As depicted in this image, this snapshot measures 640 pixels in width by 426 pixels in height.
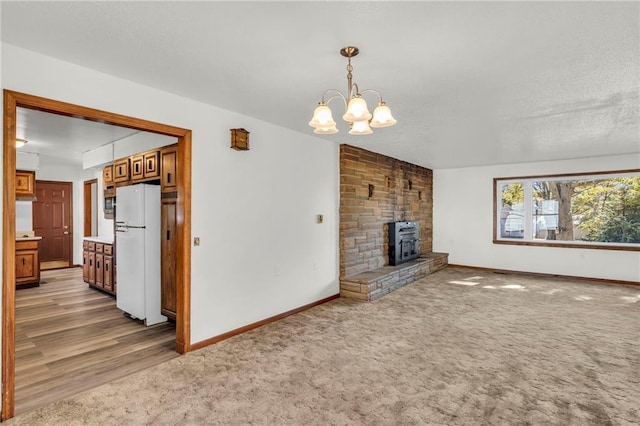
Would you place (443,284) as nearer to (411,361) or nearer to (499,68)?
(411,361)

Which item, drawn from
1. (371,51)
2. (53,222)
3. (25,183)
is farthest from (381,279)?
(53,222)

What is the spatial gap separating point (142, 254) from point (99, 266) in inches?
79.9

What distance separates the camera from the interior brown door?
743 centimetres

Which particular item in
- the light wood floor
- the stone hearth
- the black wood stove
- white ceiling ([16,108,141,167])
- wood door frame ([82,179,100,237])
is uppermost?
white ceiling ([16,108,141,167])

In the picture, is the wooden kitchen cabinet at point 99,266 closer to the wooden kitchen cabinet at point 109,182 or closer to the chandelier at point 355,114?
the wooden kitchen cabinet at point 109,182

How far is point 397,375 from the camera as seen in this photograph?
8.64 ft

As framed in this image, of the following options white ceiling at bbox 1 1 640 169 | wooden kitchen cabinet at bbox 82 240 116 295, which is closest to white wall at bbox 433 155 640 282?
white ceiling at bbox 1 1 640 169

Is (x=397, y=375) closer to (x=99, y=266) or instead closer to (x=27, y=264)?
(x=99, y=266)

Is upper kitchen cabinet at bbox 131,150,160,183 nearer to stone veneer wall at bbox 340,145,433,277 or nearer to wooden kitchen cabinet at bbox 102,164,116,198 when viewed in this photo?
wooden kitchen cabinet at bbox 102,164,116,198

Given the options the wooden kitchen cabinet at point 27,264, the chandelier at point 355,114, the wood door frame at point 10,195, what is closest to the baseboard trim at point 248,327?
the wood door frame at point 10,195

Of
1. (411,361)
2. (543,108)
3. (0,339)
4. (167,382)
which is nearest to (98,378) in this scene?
(167,382)

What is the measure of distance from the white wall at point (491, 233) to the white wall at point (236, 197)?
4321mm

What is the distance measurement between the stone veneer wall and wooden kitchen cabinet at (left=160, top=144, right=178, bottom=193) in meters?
2.36

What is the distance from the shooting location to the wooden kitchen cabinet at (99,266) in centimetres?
496
